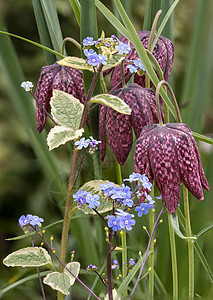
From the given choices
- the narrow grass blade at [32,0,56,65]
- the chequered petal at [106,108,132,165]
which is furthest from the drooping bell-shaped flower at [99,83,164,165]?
the narrow grass blade at [32,0,56,65]

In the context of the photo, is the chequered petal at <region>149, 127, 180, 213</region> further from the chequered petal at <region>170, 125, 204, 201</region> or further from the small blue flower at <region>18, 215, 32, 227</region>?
the small blue flower at <region>18, 215, 32, 227</region>

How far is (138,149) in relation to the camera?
2.35 feet

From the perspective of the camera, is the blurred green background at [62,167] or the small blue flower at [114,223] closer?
the small blue flower at [114,223]

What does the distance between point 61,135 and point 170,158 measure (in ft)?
0.52

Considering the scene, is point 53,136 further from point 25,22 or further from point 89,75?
point 25,22

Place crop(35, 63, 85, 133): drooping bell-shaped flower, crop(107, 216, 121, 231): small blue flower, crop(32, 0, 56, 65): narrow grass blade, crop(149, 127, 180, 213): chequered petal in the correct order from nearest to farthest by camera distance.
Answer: crop(107, 216, 121, 231): small blue flower < crop(149, 127, 180, 213): chequered petal < crop(35, 63, 85, 133): drooping bell-shaped flower < crop(32, 0, 56, 65): narrow grass blade

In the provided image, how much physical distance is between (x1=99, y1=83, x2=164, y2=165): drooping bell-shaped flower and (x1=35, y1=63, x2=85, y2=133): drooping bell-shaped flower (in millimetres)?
84

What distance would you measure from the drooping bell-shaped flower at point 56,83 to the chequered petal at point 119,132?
0.30 feet

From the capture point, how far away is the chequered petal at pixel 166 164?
27.7 inches

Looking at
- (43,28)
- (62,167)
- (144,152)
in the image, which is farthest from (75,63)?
(62,167)

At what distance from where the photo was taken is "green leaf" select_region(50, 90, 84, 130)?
2.40 ft

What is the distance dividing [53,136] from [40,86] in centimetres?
17

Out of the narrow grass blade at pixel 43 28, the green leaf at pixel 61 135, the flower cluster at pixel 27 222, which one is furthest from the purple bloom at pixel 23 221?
the narrow grass blade at pixel 43 28

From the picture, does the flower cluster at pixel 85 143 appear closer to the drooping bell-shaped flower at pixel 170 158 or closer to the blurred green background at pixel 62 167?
the drooping bell-shaped flower at pixel 170 158
